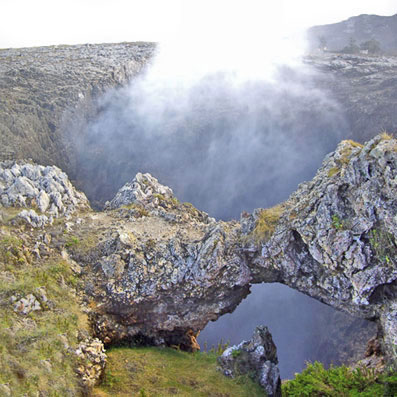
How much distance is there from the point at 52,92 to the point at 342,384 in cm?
3093

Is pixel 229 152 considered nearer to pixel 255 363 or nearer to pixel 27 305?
pixel 255 363

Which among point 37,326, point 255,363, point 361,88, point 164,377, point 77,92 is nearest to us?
point 37,326

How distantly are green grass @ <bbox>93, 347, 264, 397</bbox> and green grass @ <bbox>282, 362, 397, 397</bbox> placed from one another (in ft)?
5.49

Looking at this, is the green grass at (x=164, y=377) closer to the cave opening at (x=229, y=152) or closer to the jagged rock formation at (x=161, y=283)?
the jagged rock formation at (x=161, y=283)

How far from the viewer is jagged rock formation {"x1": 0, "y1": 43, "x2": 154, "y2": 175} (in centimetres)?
2777

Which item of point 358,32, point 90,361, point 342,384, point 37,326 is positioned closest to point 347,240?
point 342,384

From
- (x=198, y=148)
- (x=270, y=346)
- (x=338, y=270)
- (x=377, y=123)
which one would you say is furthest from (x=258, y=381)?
(x=377, y=123)

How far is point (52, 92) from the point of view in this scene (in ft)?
107

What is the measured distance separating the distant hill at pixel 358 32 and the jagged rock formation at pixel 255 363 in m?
71.9

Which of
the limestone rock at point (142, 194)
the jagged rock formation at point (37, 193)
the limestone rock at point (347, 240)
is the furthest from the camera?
the limestone rock at point (142, 194)

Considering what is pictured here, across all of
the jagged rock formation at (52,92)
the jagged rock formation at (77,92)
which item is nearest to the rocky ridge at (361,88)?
the jagged rock formation at (77,92)

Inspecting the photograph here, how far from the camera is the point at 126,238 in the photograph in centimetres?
1786

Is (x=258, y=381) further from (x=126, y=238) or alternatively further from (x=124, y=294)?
(x=126, y=238)

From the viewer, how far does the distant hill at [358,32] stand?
257 feet
